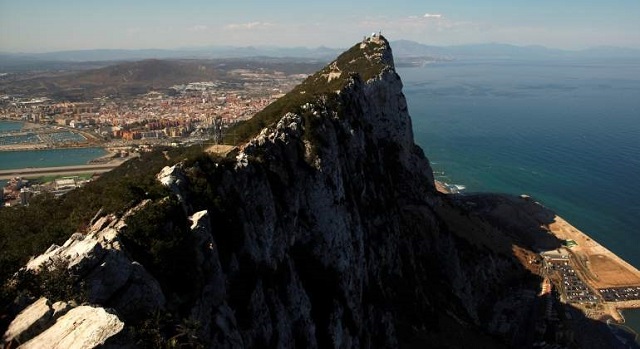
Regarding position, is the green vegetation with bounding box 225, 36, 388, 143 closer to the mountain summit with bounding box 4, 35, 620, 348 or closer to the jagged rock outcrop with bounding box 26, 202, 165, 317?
the mountain summit with bounding box 4, 35, 620, 348

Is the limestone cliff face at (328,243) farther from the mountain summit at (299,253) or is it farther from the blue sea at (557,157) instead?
the blue sea at (557,157)

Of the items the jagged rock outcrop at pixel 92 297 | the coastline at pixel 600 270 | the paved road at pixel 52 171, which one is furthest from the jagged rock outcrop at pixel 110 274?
the paved road at pixel 52 171

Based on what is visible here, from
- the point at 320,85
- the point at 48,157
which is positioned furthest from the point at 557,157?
the point at 48,157

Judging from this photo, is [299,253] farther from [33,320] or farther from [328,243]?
[33,320]

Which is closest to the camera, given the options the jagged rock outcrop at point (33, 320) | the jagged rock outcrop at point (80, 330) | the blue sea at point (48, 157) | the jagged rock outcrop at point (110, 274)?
the jagged rock outcrop at point (80, 330)

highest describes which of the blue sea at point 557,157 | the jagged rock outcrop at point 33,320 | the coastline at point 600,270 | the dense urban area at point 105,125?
the jagged rock outcrop at point 33,320
